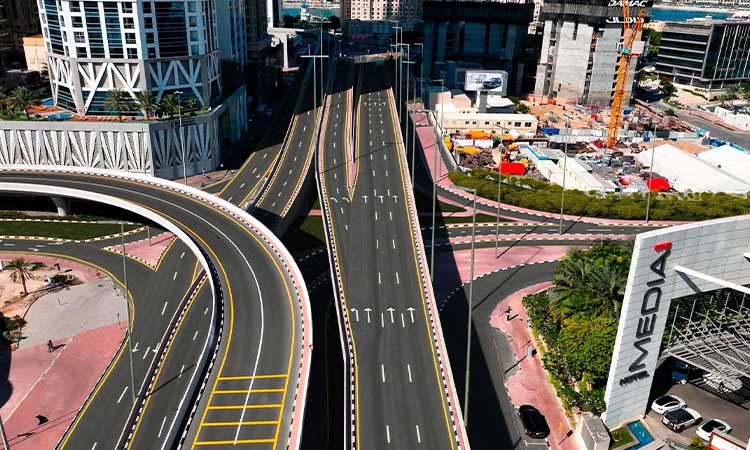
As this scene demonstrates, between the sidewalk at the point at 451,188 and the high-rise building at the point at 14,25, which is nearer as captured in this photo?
the sidewalk at the point at 451,188

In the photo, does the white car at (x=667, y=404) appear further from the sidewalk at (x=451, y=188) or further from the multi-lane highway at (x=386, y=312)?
the sidewalk at (x=451, y=188)

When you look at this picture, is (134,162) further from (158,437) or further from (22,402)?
(158,437)

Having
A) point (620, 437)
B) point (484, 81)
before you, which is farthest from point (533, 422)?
point (484, 81)

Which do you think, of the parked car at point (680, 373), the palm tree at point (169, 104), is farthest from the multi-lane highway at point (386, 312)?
the palm tree at point (169, 104)

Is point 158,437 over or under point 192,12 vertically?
under

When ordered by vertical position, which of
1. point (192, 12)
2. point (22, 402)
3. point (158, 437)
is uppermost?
point (192, 12)

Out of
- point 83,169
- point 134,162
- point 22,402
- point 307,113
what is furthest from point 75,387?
point 307,113

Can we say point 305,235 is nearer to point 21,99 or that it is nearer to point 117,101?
point 117,101
